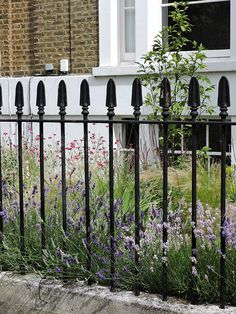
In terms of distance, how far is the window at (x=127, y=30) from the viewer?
8.45 metres

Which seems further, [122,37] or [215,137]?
[122,37]

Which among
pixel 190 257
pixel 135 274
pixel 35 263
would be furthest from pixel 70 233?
pixel 190 257

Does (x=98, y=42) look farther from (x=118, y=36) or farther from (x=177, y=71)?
(x=177, y=71)

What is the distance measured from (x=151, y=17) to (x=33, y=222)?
14.8 feet

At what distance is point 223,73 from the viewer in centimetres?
757

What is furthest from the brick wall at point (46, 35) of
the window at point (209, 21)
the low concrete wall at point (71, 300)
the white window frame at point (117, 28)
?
the low concrete wall at point (71, 300)

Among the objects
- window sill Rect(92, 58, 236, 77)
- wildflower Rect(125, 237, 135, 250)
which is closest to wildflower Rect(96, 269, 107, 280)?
wildflower Rect(125, 237, 135, 250)

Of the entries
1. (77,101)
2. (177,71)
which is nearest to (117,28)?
(77,101)

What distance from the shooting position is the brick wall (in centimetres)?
859

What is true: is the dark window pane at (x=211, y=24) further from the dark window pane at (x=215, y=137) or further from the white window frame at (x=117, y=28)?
the dark window pane at (x=215, y=137)

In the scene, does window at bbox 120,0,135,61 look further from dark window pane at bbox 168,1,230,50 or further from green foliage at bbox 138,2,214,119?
green foliage at bbox 138,2,214,119

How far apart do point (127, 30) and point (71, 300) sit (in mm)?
5426

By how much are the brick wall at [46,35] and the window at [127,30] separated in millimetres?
344

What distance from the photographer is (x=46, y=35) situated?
29.5ft
